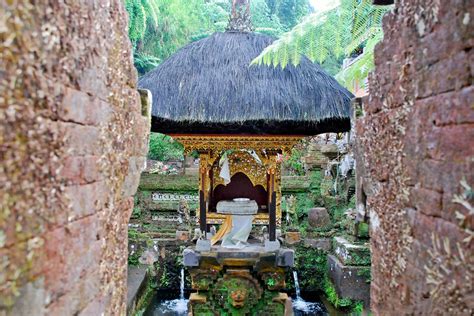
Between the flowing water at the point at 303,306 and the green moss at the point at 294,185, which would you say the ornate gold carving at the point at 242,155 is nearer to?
the flowing water at the point at 303,306

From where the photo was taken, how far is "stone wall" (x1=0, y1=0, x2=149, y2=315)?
1389 millimetres

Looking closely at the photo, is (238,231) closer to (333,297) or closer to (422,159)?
(333,297)

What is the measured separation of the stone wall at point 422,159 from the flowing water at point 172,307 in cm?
680

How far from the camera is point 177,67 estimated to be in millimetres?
6738

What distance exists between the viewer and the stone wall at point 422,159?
1630 mm

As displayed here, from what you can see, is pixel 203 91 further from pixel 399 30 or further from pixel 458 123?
pixel 458 123

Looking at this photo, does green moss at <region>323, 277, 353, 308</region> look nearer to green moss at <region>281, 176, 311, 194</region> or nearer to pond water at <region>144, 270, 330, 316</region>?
pond water at <region>144, 270, 330, 316</region>

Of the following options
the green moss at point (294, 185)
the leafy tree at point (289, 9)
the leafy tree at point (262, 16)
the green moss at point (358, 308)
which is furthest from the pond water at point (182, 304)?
the leafy tree at point (289, 9)

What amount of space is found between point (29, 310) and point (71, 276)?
13.1 inches

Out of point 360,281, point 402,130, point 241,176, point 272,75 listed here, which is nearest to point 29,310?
point 402,130

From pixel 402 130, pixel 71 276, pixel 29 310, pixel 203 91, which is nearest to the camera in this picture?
pixel 29 310

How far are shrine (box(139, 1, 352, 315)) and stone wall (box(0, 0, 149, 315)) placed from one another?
3695 millimetres

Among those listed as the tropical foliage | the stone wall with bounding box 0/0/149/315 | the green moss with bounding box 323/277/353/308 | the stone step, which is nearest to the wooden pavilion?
the tropical foliage

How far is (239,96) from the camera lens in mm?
6246
